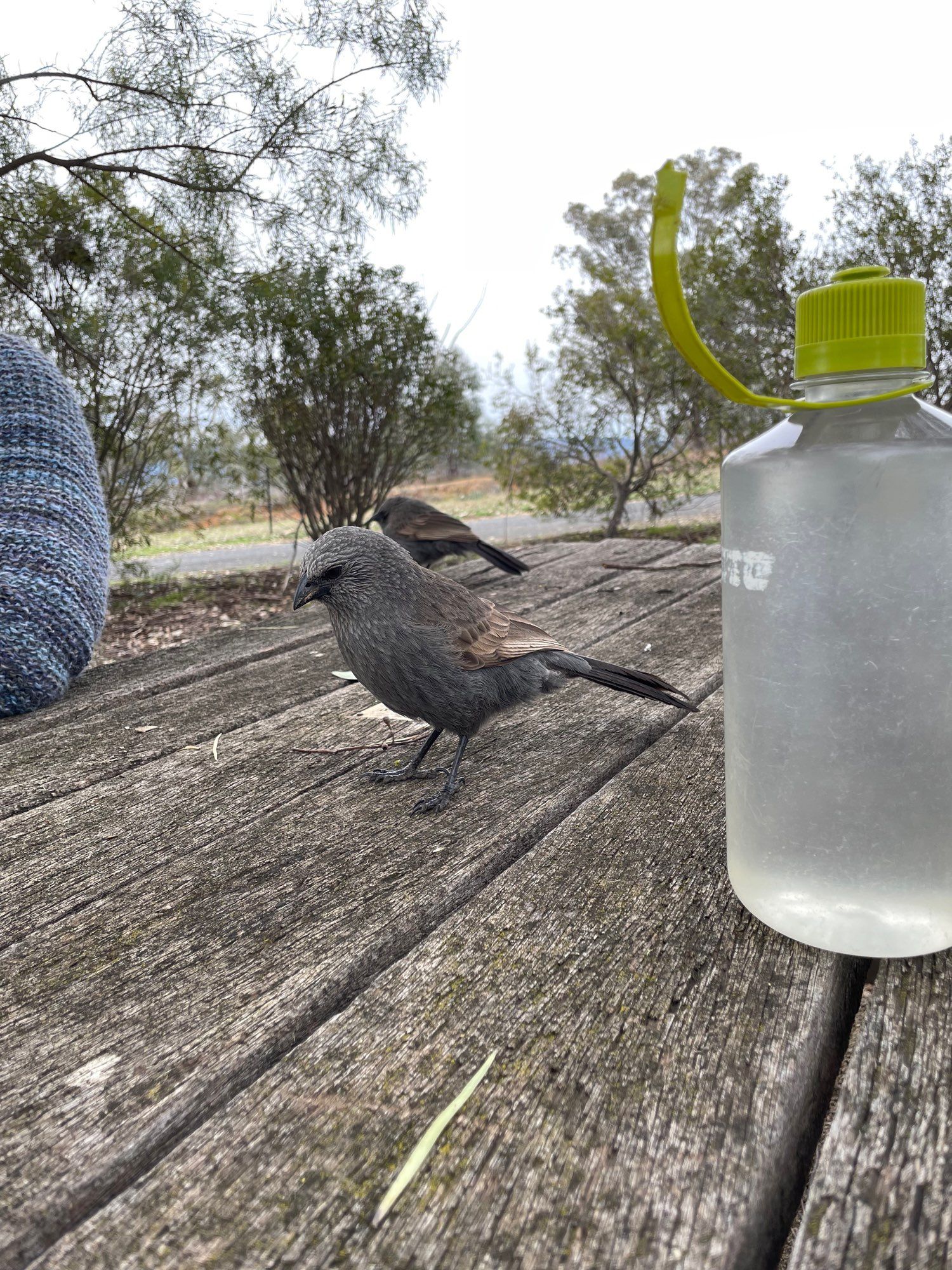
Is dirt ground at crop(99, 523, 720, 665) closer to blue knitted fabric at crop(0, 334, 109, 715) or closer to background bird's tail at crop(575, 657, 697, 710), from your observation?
blue knitted fabric at crop(0, 334, 109, 715)

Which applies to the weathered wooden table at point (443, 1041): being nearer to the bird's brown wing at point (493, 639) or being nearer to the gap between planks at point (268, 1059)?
the gap between planks at point (268, 1059)

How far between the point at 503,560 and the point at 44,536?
2.11m

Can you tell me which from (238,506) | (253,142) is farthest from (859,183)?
(238,506)

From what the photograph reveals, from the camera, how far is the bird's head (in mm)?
1741

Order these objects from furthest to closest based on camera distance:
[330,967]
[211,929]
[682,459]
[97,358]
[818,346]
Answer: [682,459], [97,358], [211,929], [330,967], [818,346]

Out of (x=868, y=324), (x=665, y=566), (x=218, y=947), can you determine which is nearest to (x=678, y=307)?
(x=868, y=324)

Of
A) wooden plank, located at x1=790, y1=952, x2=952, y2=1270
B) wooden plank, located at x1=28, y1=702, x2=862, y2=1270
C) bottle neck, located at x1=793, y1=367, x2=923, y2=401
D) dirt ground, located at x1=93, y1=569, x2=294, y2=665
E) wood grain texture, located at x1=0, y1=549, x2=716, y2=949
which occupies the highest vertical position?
bottle neck, located at x1=793, y1=367, x2=923, y2=401

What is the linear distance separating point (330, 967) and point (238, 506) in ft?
31.4

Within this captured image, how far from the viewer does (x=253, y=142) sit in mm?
5227

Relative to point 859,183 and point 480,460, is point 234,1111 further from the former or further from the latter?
point 480,460

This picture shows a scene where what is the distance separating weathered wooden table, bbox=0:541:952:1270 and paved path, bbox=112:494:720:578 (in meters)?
9.60

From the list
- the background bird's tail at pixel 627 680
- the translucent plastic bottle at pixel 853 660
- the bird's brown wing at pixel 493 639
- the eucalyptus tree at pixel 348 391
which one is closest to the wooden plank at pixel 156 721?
the bird's brown wing at pixel 493 639

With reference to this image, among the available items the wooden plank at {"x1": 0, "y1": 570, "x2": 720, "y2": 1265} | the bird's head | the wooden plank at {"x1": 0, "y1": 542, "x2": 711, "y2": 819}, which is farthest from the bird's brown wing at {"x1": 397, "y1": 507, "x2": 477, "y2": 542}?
the wooden plank at {"x1": 0, "y1": 570, "x2": 720, "y2": 1265}

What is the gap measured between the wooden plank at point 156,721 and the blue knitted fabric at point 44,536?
17 centimetres
